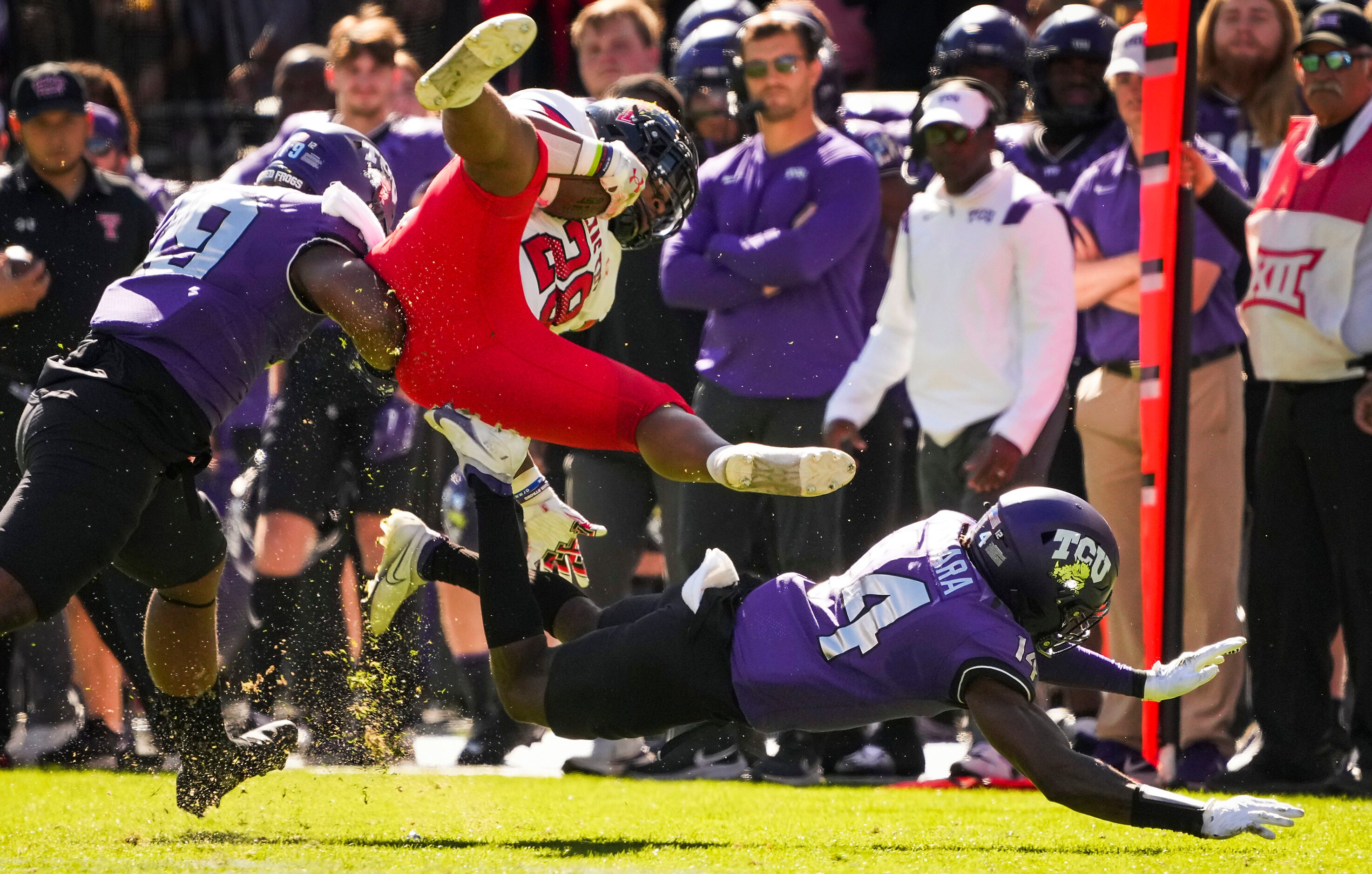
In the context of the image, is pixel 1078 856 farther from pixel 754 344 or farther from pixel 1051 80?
pixel 1051 80

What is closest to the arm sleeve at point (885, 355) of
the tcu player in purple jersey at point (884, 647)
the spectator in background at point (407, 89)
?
the tcu player in purple jersey at point (884, 647)

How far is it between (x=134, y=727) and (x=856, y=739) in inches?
115

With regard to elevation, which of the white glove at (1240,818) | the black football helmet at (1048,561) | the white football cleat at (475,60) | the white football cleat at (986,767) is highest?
the white football cleat at (475,60)

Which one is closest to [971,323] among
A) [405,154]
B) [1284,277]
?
[1284,277]

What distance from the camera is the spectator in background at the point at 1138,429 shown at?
605 centimetres

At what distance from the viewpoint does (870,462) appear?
6.50m

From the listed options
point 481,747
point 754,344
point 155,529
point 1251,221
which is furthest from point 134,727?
point 1251,221

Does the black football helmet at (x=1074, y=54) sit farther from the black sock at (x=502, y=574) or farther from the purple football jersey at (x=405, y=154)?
the black sock at (x=502, y=574)

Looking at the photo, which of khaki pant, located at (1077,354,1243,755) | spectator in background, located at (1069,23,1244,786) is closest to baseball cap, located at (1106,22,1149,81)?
spectator in background, located at (1069,23,1244,786)

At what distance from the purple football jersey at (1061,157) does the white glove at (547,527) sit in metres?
2.31

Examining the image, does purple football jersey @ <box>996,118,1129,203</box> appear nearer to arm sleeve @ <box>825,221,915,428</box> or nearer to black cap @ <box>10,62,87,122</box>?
arm sleeve @ <box>825,221,915,428</box>

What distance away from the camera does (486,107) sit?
170 inches

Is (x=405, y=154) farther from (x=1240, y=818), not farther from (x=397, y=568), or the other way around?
(x=1240, y=818)

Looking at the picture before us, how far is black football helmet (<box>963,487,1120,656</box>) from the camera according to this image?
438 centimetres
